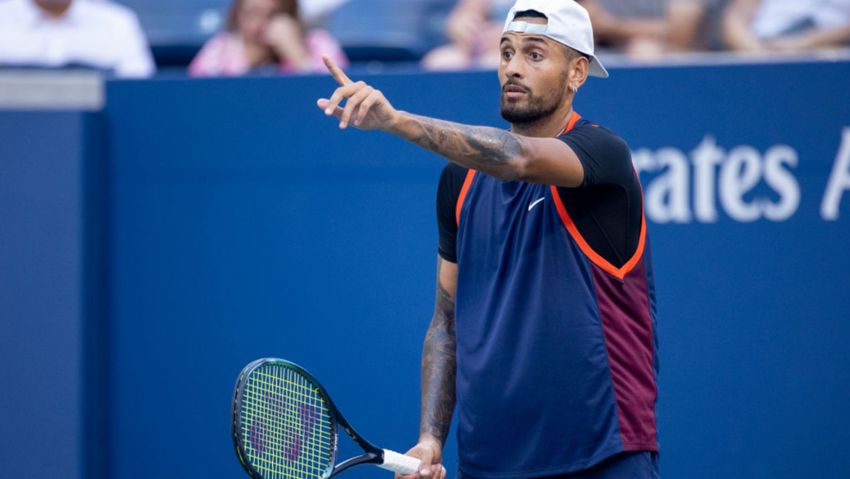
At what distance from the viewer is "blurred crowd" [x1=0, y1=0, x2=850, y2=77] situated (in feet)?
16.5

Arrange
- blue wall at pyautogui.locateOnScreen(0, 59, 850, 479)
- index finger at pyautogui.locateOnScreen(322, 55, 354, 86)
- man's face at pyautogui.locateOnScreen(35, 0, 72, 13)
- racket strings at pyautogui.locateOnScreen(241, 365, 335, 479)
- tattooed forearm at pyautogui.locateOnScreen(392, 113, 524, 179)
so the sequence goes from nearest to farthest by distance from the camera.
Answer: index finger at pyautogui.locateOnScreen(322, 55, 354, 86)
tattooed forearm at pyautogui.locateOnScreen(392, 113, 524, 179)
racket strings at pyautogui.locateOnScreen(241, 365, 335, 479)
blue wall at pyautogui.locateOnScreen(0, 59, 850, 479)
man's face at pyautogui.locateOnScreen(35, 0, 72, 13)

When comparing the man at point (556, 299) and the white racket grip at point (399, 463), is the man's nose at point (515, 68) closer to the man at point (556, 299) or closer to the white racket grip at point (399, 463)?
the man at point (556, 299)

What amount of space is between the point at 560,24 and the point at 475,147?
0.46 meters

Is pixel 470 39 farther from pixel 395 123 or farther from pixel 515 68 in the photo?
pixel 395 123

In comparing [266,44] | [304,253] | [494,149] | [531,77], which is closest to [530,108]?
[531,77]

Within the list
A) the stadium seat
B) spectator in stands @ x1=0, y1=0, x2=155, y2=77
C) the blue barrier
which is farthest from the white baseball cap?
the stadium seat

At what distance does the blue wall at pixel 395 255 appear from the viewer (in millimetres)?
3797

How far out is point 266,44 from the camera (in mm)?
5207

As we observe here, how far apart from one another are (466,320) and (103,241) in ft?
6.83

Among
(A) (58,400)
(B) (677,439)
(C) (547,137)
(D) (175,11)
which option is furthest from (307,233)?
(D) (175,11)

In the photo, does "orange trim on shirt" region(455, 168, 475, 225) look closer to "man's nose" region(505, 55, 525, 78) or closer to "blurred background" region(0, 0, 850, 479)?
"man's nose" region(505, 55, 525, 78)

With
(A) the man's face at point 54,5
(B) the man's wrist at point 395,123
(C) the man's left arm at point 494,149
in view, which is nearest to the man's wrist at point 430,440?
(C) the man's left arm at point 494,149

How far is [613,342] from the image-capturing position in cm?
257

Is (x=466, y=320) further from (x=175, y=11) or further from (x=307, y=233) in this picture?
(x=175, y=11)
